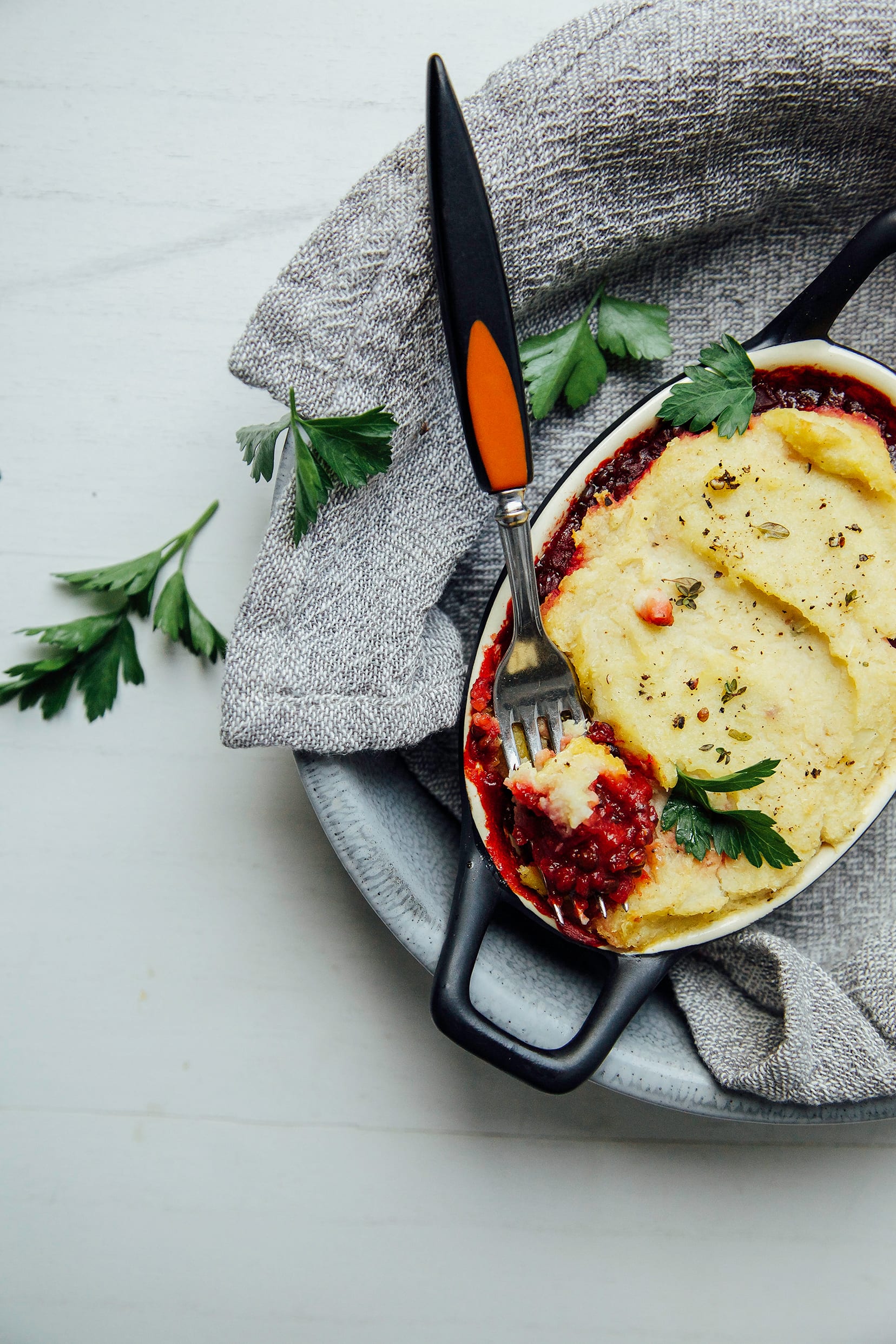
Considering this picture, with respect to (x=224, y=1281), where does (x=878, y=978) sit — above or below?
above

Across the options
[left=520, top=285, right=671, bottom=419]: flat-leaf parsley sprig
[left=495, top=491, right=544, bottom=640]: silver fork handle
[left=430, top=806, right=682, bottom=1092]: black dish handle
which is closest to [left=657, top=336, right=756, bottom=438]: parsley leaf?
[left=520, top=285, right=671, bottom=419]: flat-leaf parsley sprig

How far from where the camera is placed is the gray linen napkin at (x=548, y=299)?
147 cm

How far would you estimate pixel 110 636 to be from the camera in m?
1.86

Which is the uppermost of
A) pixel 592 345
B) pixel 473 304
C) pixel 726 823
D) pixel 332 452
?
pixel 473 304

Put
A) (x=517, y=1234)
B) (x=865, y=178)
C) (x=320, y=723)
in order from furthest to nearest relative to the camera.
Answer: (x=517, y=1234)
(x=865, y=178)
(x=320, y=723)

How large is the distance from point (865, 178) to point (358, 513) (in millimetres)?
1162

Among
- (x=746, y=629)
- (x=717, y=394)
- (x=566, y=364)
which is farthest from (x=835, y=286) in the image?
(x=746, y=629)

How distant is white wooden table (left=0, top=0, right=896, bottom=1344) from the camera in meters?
1.85

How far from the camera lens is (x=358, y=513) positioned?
5.06 ft

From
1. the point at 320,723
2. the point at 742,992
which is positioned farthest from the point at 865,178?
the point at 742,992

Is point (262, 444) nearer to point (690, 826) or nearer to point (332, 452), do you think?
point (332, 452)

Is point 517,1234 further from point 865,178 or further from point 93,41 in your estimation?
point 93,41

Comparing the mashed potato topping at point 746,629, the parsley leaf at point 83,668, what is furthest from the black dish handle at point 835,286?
the parsley leaf at point 83,668

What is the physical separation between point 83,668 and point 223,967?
2.35 feet
